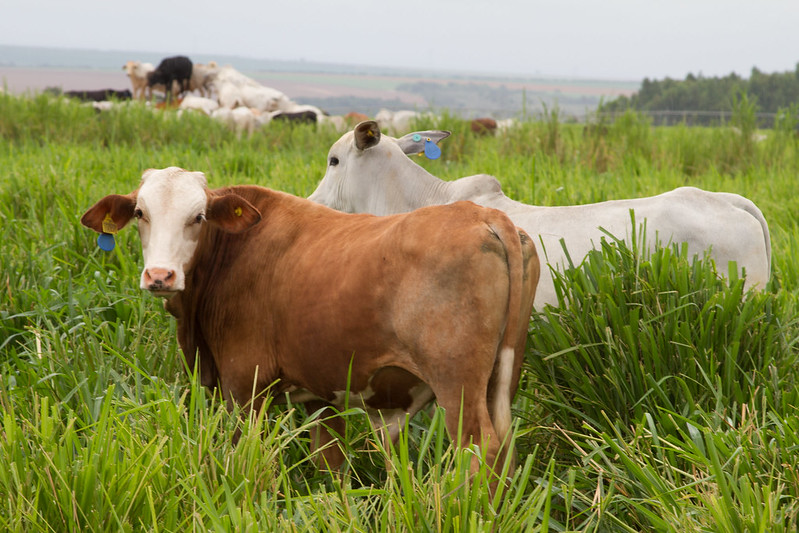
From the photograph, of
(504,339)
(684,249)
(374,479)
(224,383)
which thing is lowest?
(374,479)

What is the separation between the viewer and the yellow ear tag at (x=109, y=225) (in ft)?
9.73

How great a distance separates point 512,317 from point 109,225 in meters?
1.65

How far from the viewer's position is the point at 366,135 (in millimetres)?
4441

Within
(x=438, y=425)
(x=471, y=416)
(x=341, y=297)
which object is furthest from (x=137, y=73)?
(x=471, y=416)

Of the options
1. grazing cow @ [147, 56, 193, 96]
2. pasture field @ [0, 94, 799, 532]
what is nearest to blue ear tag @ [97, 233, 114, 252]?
pasture field @ [0, 94, 799, 532]

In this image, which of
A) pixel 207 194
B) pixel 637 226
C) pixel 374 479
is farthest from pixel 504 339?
pixel 637 226

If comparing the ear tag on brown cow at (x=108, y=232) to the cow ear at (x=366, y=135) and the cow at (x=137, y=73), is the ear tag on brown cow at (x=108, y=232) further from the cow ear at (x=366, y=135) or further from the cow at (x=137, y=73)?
the cow at (x=137, y=73)

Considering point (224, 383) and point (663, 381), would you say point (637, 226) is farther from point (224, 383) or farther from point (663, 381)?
point (224, 383)

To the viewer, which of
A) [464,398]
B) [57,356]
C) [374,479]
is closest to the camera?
[464,398]

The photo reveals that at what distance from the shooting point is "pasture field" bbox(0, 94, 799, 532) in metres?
1.95

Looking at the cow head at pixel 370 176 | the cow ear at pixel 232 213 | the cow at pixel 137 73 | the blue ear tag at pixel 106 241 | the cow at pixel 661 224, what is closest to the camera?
the cow ear at pixel 232 213

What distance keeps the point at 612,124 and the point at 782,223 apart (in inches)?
175

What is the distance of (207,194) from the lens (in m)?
2.85

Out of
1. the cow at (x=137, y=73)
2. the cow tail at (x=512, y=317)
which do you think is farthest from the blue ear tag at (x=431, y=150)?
the cow at (x=137, y=73)
